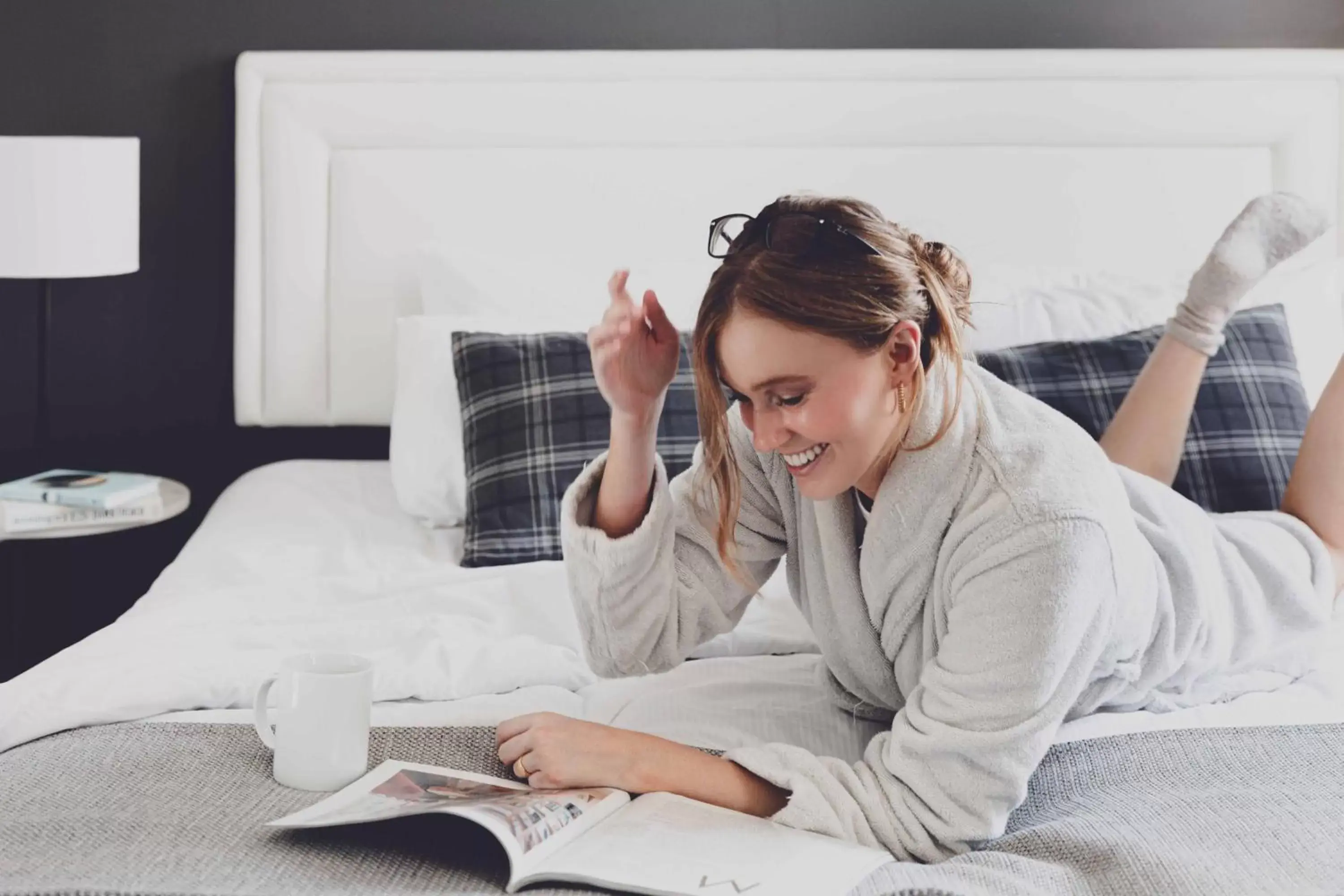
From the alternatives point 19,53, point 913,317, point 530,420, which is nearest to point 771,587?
point 530,420

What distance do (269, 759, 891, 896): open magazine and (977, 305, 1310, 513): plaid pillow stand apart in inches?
44.6

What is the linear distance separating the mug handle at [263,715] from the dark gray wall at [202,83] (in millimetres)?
1576

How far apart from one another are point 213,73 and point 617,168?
808mm

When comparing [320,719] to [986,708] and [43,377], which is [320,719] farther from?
[43,377]

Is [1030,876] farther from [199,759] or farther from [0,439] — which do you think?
[0,439]

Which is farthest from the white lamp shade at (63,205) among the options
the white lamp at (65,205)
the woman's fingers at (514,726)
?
the woman's fingers at (514,726)

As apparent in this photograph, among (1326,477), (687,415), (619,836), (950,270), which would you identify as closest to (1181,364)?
(1326,477)

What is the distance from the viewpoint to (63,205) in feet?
8.01

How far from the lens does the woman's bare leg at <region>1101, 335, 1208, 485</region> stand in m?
2.11

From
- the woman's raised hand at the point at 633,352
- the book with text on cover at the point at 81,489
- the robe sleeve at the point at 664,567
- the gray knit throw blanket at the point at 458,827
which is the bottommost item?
the gray knit throw blanket at the point at 458,827

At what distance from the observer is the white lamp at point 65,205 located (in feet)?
7.88

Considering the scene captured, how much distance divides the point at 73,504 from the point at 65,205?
50cm

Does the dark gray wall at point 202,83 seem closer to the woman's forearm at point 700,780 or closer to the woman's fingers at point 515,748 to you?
the woman's fingers at point 515,748

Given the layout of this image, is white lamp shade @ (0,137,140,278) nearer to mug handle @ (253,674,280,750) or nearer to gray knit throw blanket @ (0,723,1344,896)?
→ gray knit throw blanket @ (0,723,1344,896)
